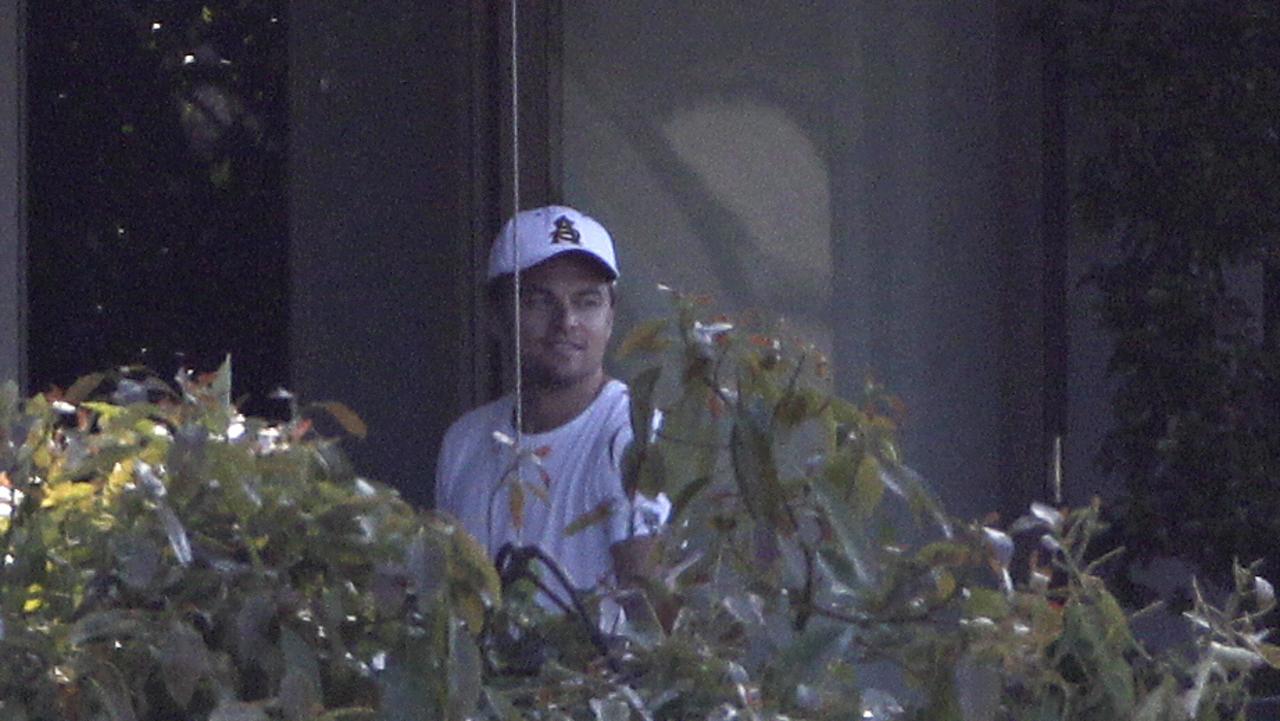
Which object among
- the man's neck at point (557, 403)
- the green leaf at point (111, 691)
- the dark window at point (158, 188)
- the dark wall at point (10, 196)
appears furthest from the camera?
the dark window at point (158, 188)

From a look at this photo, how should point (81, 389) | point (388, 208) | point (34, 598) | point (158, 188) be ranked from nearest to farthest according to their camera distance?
point (34, 598)
point (81, 389)
point (158, 188)
point (388, 208)

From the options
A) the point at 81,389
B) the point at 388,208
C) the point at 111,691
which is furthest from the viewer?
the point at 388,208

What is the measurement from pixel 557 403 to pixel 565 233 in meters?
0.30

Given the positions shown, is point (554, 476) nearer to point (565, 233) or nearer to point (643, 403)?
point (565, 233)

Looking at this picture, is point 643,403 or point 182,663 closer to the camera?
point 182,663

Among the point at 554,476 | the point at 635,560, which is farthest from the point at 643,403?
the point at 554,476

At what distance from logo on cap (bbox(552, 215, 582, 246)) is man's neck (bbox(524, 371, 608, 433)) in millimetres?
245

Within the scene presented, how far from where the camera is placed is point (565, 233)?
408cm

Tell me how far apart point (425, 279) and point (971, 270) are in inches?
53.8

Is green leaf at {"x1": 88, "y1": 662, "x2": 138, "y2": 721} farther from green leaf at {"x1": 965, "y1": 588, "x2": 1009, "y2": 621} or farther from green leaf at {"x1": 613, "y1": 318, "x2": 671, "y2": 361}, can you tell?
green leaf at {"x1": 965, "y1": 588, "x2": 1009, "y2": 621}

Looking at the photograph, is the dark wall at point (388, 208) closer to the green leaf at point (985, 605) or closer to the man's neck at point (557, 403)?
the man's neck at point (557, 403)

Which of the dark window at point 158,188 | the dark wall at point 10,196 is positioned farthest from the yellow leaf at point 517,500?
the dark window at point 158,188

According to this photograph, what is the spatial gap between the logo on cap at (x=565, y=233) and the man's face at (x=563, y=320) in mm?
33

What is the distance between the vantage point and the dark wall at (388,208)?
199 inches
